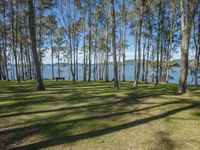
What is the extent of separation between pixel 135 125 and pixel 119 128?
577 mm

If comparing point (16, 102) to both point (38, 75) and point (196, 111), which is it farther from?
point (196, 111)

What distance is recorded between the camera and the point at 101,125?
6266mm

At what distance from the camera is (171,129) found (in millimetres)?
5906

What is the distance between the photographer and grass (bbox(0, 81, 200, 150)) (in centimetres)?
503

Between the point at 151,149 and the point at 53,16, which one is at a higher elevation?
the point at 53,16

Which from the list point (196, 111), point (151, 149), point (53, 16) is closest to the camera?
point (151, 149)

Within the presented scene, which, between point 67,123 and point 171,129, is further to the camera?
point 67,123

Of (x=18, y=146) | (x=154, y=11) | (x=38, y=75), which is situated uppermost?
(x=154, y=11)

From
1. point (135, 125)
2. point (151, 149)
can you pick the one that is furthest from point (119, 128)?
point (151, 149)

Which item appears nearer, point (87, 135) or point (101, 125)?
point (87, 135)

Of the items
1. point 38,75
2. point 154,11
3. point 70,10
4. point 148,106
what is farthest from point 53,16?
point 148,106

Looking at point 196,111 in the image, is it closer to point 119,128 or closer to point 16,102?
point 119,128

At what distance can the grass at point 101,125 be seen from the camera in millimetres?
5031

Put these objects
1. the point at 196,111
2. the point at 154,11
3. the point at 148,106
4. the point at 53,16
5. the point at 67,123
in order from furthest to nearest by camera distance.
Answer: the point at 53,16 → the point at 154,11 → the point at 148,106 → the point at 196,111 → the point at 67,123
